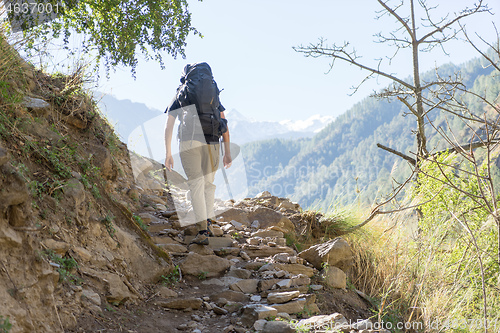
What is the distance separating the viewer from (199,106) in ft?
15.7

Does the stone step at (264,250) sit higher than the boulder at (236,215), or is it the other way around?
the boulder at (236,215)

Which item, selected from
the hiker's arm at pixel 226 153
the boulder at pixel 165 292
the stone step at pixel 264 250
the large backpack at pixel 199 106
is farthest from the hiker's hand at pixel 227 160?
the boulder at pixel 165 292

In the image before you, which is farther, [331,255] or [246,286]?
[331,255]

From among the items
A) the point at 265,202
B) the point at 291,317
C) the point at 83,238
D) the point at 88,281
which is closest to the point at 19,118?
the point at 83,238

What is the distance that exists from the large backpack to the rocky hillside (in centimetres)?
114

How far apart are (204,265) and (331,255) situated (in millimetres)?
1491

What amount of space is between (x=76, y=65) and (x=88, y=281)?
11.1 feet

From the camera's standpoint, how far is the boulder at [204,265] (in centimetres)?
445

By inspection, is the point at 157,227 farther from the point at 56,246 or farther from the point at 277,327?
the point at 277,327

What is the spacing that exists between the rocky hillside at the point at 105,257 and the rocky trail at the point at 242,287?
1 centimetres

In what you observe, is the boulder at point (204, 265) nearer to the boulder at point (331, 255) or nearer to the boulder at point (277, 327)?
the boulder at point (331, 255)

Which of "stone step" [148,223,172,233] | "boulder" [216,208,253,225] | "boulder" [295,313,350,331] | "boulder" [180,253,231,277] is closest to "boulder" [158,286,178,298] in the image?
"boulder" [180,253,231,277]

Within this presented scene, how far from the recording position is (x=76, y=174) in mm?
3889
